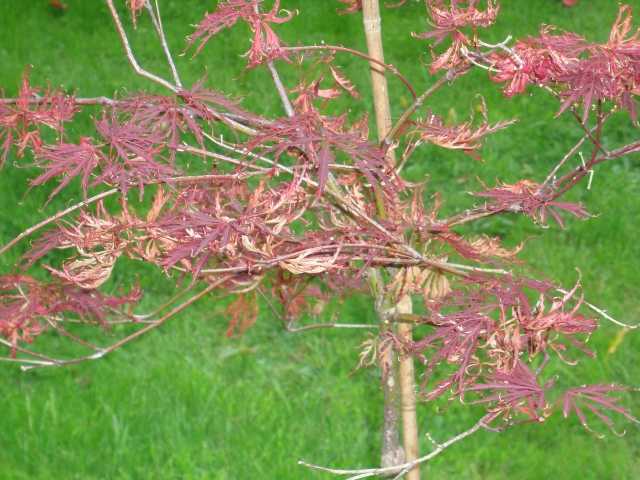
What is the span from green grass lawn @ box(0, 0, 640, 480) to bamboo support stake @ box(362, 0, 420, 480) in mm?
280

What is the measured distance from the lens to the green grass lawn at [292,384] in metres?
2.36

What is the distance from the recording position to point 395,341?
1.44 meters

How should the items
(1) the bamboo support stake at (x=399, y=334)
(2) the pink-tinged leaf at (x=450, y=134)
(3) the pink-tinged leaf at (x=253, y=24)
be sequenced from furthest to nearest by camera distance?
(1) the bamboo support stake at (x=399, y=334) → (2) the pink-tinged leaf at (x=450, y=134) → (3) the pink-tinged leaf at (x=253, y=24)

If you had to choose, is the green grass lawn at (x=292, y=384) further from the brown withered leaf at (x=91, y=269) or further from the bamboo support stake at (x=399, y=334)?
the brown withered leaf at (x=91, y=269)

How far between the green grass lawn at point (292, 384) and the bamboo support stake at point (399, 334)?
0.92 feet

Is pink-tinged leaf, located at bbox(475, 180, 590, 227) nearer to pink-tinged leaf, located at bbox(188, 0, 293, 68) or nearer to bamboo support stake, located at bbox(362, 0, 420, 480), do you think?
bamboo support stake, located at bbox(362, 0, 420, 480)

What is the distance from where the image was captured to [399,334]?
152cm

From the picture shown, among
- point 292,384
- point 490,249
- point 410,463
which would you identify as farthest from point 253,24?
point 292,384

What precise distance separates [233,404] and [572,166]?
191 centimetres

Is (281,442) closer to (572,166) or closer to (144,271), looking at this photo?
(144,271)

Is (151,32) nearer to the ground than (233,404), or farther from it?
farther from it

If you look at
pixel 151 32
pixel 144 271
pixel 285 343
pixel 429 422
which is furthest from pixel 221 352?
pixel 151 32

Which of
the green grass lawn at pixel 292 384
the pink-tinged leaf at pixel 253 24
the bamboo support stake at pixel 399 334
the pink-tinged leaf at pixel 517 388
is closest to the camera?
the pink-tinged leaf at pixel 517 388

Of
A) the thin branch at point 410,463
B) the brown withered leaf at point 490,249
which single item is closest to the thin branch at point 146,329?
the thin branch at point 410,463
